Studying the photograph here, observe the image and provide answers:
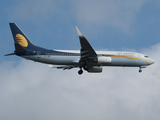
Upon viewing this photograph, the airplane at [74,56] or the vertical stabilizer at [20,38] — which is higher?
the vertical stabilizer at [20,38]

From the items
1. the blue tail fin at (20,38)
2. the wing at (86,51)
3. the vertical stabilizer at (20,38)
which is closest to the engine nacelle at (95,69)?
the wing at (86,51)

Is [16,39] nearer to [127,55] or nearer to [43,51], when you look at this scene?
[43,51]

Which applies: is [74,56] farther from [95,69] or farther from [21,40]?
[21,40]

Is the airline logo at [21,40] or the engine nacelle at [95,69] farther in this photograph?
the engine nacelle at [95,69]

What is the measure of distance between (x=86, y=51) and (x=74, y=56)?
3.39m

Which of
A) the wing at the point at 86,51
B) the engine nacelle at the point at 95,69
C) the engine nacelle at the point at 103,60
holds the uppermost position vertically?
the wing at the point at 86,51

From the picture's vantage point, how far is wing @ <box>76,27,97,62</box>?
3459cm

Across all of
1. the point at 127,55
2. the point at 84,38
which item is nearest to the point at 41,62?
the point at 84,38

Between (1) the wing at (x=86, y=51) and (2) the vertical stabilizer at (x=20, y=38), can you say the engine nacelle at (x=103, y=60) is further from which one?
(2) the vertical stabilizer at (x=20, y=38)

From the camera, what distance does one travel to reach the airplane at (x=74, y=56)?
3772 centimetres

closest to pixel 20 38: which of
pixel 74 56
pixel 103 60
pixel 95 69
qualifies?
pixel 74 56

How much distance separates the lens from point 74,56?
131ft

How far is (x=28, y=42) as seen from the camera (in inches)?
1578

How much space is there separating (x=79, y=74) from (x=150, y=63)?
13.4m
